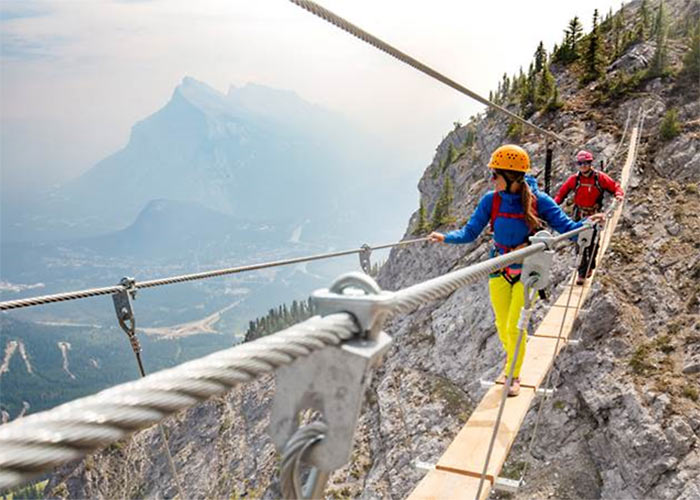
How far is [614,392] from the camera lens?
10.2 meters

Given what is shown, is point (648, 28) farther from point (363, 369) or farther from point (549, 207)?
point (363, 369)

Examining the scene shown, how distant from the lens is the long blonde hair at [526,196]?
542 centimetres

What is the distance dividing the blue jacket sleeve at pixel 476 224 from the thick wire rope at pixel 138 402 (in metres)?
4.54

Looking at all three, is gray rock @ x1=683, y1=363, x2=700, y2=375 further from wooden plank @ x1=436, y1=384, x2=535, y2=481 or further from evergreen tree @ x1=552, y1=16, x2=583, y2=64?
evergreen tree @ x1=552, y1=16, x2=583, y2=64

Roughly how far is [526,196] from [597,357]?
736 centimetres

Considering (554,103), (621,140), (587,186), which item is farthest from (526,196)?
(554,103)

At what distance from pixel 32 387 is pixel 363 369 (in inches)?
9146

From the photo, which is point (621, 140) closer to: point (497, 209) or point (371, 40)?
point (497, 209)

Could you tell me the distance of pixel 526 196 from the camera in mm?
5434

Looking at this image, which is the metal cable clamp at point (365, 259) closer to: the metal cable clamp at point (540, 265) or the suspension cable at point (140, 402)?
the metal cable clamp at point (540, 265)

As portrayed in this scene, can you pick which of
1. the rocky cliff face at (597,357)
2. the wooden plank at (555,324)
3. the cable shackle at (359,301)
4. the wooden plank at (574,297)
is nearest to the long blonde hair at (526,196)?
the wooden plank at (555,324)

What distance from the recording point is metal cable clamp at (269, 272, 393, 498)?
1.33 m

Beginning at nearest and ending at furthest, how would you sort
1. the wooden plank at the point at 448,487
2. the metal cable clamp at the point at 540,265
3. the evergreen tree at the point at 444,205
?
1. the metal cable clamp at the point at 540,265
2. the wooden plank at the point at 448,487
3. the evergreen tree at the point at 444,205

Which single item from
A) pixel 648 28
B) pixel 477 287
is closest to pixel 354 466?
pixel 477 287
